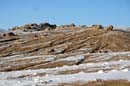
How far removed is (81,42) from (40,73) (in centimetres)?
7016

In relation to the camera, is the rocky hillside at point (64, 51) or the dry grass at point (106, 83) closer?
the dry grass at point (106, 83)

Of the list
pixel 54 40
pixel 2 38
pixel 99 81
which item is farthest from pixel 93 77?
pixel 2 38

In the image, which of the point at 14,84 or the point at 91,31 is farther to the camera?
the point at 91,31

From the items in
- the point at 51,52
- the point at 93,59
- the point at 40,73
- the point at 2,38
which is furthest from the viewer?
the point at 2,38

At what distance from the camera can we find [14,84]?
40031 millimetres

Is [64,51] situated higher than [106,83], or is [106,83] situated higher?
[106,83]

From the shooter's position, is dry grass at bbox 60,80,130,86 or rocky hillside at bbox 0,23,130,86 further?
rocky hillside at bbox 0,23,130,86

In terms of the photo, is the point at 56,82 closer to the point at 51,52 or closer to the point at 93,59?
the point at 93,59

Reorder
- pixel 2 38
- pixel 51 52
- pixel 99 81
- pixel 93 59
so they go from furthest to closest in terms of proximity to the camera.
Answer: pixel 2 38
pixel 51 52
pixel 93 59
pixel 99 81

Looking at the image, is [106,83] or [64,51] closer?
[106,83]

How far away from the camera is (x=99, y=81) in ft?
126

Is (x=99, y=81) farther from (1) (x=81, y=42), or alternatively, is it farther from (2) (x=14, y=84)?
(1) (x=81, y=42)

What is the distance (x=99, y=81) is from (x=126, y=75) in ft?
13.2

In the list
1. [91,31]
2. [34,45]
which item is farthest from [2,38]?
[91,31]
